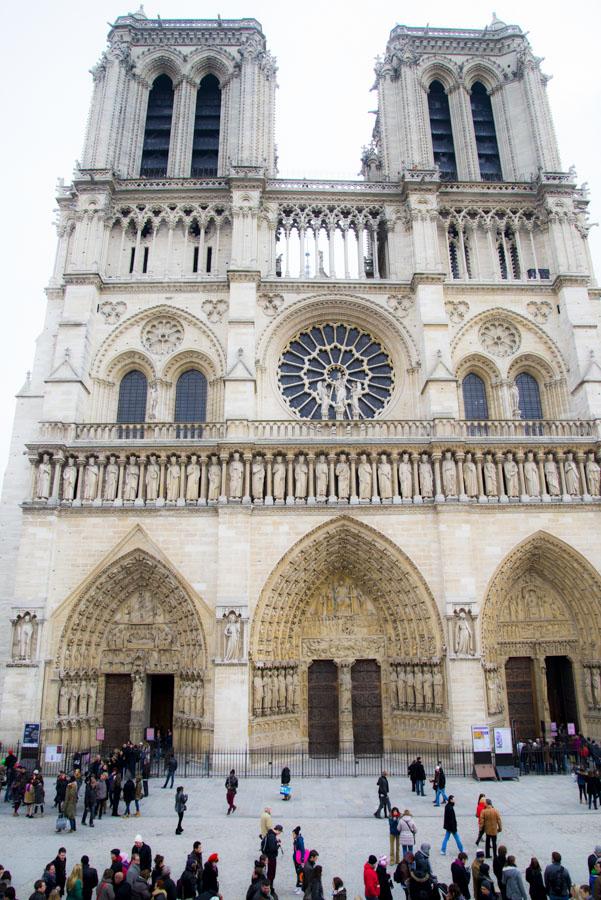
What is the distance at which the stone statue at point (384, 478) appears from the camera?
1814cm

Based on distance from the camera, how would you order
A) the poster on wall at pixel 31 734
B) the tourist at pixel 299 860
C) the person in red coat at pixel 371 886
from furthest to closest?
1. the poster on wall at pixel 31 734
2. the tourist at pixel 299 860
3. the person in red coat at pixel 371 886

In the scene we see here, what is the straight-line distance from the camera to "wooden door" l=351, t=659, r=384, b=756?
57.6 feet

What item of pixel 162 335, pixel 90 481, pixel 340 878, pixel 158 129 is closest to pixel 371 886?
pixel 340 878

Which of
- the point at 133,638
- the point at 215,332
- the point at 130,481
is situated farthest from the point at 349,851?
the point at 215,332

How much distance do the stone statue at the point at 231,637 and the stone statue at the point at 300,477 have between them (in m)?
3.74

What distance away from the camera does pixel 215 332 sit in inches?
827

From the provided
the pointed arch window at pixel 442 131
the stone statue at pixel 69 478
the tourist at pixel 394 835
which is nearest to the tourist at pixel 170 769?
the tourist at pixel 394 835

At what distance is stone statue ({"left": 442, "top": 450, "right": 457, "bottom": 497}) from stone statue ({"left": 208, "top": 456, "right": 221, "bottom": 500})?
6334 mm

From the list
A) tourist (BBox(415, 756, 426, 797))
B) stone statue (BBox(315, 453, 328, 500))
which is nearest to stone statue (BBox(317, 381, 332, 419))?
stone statue (BBox(315, 453, 328, 500))

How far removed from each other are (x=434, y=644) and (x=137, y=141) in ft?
68.2

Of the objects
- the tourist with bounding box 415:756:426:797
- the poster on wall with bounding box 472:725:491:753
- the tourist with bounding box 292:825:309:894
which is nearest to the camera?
the tourist with bounding box 292:825:309:894

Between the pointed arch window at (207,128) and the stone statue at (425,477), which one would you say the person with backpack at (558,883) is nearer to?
the stone statue at (425,477)

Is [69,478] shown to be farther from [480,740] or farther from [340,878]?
[340,878]

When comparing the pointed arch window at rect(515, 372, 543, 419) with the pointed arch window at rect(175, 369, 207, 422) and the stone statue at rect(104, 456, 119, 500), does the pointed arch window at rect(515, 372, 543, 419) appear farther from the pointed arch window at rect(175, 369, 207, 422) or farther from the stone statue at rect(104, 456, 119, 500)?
the stone statue at rect(104, 456, 119, 500)
